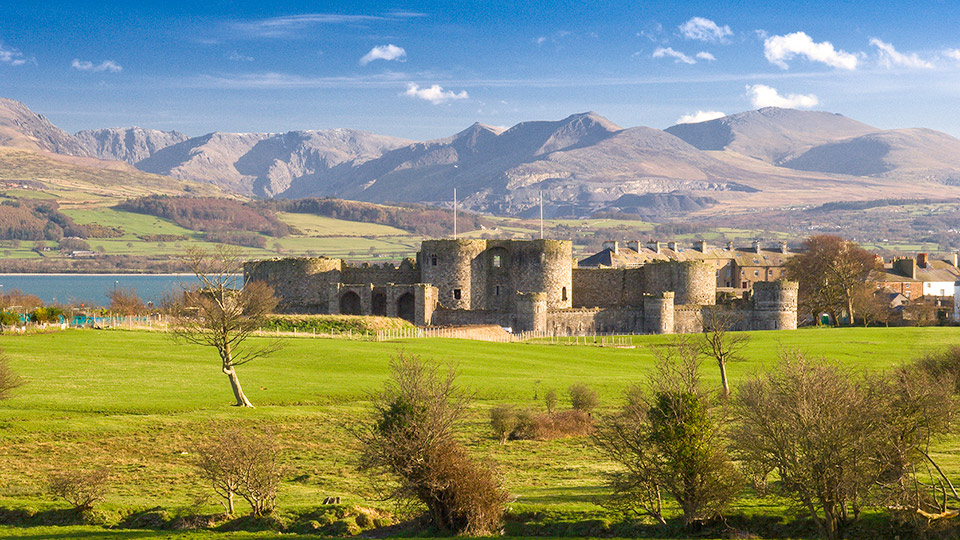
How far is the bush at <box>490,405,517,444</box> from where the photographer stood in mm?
37062

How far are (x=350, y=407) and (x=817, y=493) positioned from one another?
823 inches

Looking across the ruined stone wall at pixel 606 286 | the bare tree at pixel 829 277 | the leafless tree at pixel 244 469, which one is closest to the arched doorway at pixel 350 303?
the ruined stone wall at pixel 606 286

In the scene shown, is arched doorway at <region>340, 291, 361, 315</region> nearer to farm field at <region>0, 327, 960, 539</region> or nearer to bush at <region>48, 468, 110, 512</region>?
farm field at <region>0, 327, 960, 539</region>

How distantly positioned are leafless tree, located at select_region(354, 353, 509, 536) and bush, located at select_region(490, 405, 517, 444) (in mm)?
12092

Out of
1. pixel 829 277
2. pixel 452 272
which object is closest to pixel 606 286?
pixel 452 272

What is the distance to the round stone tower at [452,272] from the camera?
75500 mm

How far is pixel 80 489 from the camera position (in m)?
25.8

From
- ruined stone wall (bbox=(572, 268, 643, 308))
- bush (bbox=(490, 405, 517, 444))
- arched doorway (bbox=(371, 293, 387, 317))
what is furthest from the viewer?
ruined stone wall (bbox=(572, 268, 643, 308))

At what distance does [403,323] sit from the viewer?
70.2 meters

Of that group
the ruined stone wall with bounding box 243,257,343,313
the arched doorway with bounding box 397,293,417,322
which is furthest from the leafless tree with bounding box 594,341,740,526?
the ruined stone wall with bounding box 243,257,343,313

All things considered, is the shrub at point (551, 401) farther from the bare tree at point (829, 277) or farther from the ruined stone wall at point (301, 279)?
the bare tree at point (829, 277)

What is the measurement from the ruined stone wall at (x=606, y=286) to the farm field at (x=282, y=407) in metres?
18.6

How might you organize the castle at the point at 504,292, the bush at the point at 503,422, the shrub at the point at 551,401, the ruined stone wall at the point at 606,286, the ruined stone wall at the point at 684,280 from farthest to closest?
the ruined stone wall at the point at 606,286, the ruined stone wall at the point at 684,280, the castle at the point at 504,292, the shrub at the point at 551,401, the bush at the point at 503,422

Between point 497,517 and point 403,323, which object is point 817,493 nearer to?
point 497,517
